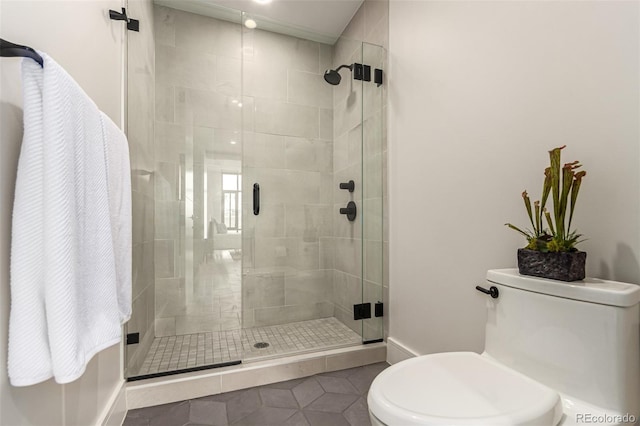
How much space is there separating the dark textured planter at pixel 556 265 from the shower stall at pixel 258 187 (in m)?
1.14

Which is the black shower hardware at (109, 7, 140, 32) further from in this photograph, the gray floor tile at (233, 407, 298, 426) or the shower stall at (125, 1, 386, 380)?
the gray floor tile at (233, 407, 298, 426)

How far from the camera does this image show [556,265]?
0.94 meters

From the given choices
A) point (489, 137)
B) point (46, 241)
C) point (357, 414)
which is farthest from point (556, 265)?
point (46, 241)

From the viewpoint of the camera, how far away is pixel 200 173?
2.28 meters

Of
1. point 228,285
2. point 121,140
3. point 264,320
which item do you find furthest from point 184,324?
point 121,140

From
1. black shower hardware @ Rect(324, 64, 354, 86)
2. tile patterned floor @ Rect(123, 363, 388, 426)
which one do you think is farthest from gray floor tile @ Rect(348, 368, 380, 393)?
black shower hardware @ Rect(324, 64, 354, 86)

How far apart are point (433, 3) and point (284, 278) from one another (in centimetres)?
205

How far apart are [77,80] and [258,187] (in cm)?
136

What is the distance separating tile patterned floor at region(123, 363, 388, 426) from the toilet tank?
0.80 meters

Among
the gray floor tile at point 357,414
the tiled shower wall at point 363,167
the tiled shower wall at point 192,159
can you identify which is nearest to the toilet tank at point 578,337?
the gray floor tile at point 357,414

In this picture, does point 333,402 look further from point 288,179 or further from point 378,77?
point 378,77

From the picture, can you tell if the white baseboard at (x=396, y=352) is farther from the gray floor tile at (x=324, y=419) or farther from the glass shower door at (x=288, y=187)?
the gray floor tile at (x=324, y=419)

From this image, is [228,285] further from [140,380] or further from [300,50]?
[300,50]

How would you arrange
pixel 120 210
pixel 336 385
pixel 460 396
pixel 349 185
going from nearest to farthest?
pixel 460 396 < pixel 120 210 < pixel 336 385 < pixel 349 185
